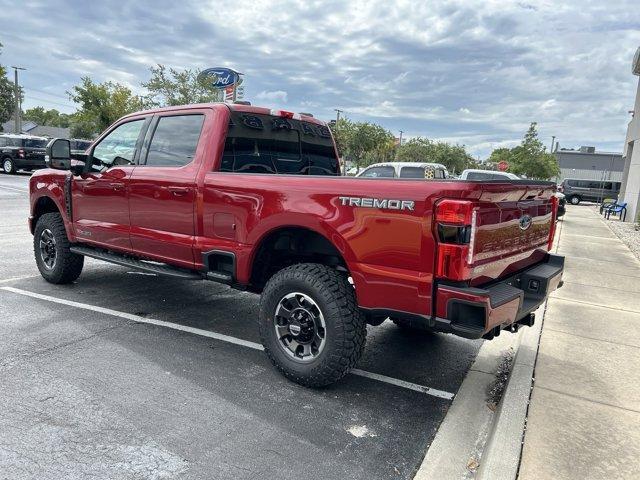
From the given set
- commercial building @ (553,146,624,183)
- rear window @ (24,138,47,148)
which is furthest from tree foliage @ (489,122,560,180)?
commercial building @ (553,146,624,183)

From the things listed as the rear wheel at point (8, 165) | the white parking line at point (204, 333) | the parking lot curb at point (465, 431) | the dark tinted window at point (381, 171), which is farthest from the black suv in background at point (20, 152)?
the parking lot curb at point (465, 431)

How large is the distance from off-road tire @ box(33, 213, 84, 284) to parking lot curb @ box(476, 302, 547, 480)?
16.4ft

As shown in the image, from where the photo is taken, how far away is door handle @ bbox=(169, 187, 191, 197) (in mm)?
4307

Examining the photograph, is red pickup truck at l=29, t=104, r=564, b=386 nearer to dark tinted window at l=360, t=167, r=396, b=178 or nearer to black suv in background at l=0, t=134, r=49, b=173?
dark tinted window at l=360, t=167, r=396, b=178

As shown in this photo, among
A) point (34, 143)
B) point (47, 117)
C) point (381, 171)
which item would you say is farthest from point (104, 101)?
point (47, 117)

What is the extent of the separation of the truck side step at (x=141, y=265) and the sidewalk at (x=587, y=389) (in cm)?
293

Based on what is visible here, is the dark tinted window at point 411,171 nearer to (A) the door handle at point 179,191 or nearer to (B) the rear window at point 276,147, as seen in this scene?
(B) the rear window at point 276,147

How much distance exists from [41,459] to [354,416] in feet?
6.18

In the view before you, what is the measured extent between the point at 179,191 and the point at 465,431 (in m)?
2.97

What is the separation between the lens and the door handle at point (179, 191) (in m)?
4.31

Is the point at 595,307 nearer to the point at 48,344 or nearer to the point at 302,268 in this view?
the point at 302,268

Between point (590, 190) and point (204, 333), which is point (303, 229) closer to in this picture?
point (204, 333)

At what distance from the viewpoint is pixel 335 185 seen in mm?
3389

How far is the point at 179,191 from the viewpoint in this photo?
4.36m
